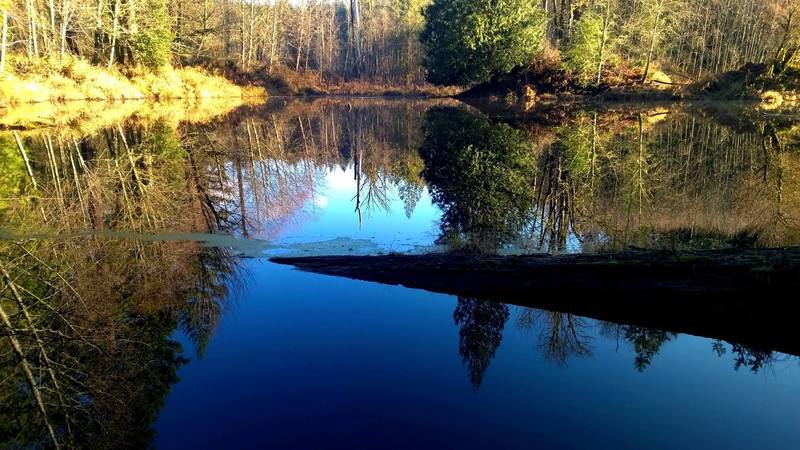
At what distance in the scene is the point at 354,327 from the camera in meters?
5.48

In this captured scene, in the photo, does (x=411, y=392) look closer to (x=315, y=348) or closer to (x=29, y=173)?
(x=315, y=348)

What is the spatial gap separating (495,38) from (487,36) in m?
0.74

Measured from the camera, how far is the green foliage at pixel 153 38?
35.8m

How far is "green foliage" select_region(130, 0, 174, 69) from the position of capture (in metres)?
35.8

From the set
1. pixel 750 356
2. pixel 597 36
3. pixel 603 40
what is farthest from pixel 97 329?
pixel 597 36

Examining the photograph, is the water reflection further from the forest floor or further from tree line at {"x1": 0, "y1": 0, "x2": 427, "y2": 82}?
the forest floor

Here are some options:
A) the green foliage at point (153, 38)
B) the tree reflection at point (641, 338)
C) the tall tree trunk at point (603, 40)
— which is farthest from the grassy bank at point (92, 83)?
the tall tree trunk at point (603, 40)

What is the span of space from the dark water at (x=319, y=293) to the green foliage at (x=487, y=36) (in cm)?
2582

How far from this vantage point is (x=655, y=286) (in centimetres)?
543

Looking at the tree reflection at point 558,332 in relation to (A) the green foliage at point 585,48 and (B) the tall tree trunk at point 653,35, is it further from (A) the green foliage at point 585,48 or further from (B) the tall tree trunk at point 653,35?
(B) the tall tree trunk at point 653,35

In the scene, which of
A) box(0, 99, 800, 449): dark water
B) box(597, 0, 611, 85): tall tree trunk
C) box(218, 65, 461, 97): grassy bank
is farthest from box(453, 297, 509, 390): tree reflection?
box(218, 65, 461, 97): grassy bank

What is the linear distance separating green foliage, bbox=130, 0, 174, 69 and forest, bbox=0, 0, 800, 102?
0.09m

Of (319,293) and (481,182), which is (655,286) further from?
(481,182)

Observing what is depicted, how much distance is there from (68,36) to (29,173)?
27846 mm
